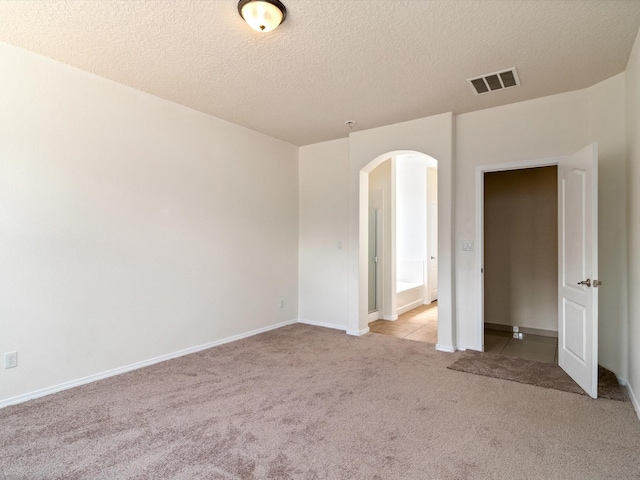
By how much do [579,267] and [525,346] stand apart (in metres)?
1.73

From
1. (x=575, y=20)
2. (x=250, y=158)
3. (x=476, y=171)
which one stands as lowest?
(x=476, y=171)

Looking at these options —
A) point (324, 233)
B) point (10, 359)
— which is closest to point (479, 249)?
point (324, 233)

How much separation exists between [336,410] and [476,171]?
2997 millimetres

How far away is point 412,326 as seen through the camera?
5.55 metres

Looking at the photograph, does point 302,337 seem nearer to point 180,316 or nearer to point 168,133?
point 180,316

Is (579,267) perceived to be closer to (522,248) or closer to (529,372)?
(529,372)

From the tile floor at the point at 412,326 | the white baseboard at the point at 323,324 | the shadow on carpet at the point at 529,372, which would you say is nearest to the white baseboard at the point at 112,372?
the white baseboard at the point at 323,324

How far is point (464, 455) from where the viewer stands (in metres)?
2.17

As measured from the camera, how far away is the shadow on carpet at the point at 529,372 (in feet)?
10.1

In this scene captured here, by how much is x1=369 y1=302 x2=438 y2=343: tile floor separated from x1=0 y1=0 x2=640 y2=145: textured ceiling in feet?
9.63

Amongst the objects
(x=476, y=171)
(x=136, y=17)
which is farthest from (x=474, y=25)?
(x=136, y=17)

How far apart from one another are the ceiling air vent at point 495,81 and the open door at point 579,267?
0.88m

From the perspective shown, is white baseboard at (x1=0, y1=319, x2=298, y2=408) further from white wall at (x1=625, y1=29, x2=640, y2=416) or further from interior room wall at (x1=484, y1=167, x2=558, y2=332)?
white wall at (x1=625, y1=29, x2=640, y2=416)

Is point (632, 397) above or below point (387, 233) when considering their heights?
below
